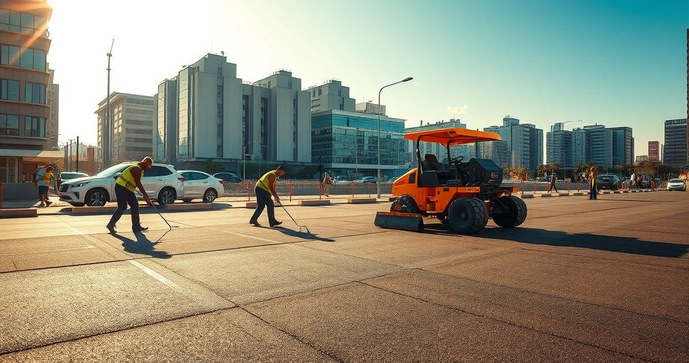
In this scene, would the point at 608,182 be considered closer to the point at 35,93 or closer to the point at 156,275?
the point at 156,275

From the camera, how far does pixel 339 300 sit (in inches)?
181

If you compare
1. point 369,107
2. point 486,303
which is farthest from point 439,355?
point 369,107

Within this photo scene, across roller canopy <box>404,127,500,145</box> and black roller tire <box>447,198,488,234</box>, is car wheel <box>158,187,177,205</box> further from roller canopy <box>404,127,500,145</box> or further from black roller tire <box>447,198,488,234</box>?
black roller tire <box>447,198,488,234</box>

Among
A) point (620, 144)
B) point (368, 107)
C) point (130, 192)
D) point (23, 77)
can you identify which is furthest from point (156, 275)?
point (620, 144)

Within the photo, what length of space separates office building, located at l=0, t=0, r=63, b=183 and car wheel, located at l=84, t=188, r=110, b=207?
1148 inches

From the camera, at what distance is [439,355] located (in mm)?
3207

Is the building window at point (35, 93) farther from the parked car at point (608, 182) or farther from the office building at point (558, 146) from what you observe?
the office building at point (558, 146)

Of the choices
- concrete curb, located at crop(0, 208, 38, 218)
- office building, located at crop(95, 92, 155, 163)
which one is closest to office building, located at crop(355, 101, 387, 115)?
office building, located at crop(95, 92, 155, 163)

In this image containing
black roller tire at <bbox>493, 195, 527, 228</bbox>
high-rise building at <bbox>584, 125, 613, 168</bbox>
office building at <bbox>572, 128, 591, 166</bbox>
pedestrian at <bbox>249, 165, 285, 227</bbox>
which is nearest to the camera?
black roller tire at <bbox>493, 195, 527, 228</bbox>

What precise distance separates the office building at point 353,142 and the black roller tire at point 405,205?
9796cm

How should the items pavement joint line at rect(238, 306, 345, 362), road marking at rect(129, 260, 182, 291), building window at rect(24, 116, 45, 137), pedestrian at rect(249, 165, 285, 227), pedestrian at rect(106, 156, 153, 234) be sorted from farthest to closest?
building window at rect(24, 116, 45, 137) → pedestrian at rect(249, 165, 285, 227) → pedestrian at rect(106, 156, 153, 234) → road marking at rect(129, 260, 182, 291) → pavement joint line at rect(238, 306, 345, 362)

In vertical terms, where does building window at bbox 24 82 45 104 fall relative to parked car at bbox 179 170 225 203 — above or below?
above

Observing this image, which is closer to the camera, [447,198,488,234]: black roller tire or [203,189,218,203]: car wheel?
[447,198,488,234]: black roller tire

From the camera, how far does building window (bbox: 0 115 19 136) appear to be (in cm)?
4219
